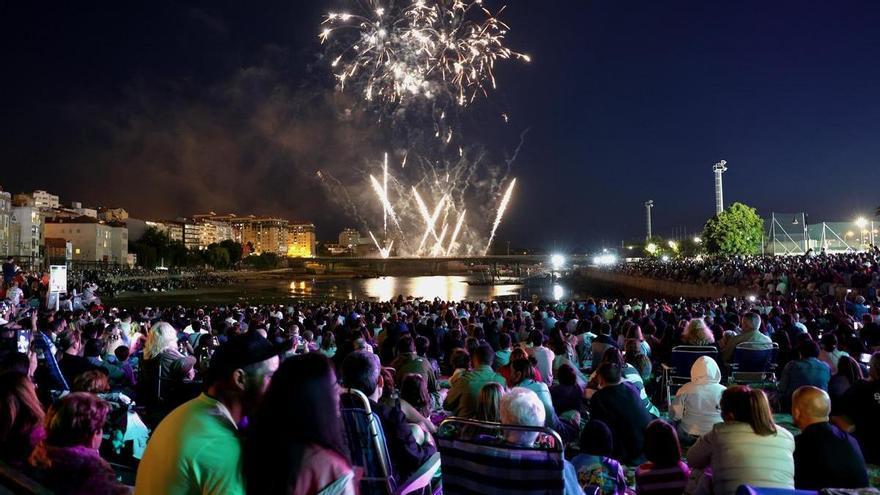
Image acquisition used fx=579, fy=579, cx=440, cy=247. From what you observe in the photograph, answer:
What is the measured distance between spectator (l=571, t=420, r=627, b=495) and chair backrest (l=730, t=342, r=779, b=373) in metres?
4.91

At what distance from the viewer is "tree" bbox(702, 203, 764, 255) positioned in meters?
66.8

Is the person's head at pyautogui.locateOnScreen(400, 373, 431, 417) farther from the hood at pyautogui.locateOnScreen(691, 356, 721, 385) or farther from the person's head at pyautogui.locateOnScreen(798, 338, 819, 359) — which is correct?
the person's head at pyautogui.locateOnScreen(798, 338, 819, 359)

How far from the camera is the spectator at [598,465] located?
13.5 ft

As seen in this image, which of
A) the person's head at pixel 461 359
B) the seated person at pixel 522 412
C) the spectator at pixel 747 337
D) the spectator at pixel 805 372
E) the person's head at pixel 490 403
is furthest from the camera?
the spectator at pixel 747 337

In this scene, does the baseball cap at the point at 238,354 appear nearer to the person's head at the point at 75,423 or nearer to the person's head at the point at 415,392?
the person's head at the point at 75,423

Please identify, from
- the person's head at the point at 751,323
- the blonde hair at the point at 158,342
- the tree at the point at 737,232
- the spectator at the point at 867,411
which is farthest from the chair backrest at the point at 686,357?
the tree at the point at 737,232

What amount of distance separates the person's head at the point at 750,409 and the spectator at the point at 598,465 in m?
0.87

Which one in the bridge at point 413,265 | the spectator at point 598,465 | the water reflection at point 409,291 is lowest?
the water reflection at point 409,291

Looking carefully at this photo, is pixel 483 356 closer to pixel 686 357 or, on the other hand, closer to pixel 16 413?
pixel 686 357

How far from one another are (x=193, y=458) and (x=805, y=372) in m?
7.18

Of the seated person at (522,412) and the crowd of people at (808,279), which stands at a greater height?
the crowd of people at (808,279)

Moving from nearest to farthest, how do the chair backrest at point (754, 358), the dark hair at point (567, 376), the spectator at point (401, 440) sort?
the spectator at point (401, 440) → the dark hair at point (567, 376) → the chair backrest at point (754, 358)

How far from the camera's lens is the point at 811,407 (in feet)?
12.6

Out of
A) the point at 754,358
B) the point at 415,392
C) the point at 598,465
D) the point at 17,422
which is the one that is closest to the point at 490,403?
the point at 415,392
